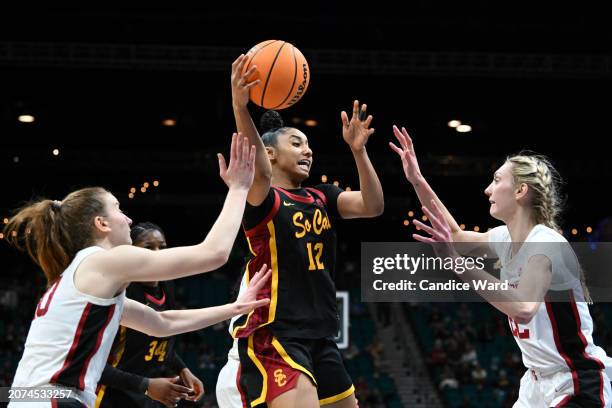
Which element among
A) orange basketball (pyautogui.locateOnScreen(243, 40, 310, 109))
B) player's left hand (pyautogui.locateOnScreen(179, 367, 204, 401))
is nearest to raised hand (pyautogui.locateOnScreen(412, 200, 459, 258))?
orange basketball (pyautogui.locateOnScreen(243, 40, 310, 109))

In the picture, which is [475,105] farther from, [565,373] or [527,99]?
[565,373]

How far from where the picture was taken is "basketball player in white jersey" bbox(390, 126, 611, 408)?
390 cm

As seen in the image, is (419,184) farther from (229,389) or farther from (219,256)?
(229,389)

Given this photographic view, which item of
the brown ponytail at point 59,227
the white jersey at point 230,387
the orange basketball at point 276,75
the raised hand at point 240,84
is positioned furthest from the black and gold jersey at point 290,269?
the white jersey at point 230,387

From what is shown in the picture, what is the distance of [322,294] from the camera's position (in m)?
4.30

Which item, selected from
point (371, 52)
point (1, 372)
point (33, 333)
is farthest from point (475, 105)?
point (33, 333)

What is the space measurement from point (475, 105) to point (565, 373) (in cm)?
1220

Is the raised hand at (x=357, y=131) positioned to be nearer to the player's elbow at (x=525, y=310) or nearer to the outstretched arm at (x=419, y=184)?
the outstretched arm at (x=419, y=184)

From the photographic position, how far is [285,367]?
406 cm

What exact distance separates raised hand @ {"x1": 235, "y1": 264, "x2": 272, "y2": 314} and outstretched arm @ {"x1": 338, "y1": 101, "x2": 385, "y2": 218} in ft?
2.47

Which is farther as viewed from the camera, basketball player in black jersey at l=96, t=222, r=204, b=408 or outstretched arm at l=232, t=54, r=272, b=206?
basketball player in black jersey at l=96, t=222, r=204, b=408

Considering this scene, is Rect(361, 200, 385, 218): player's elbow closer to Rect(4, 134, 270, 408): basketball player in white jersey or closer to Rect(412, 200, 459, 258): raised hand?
Rect(412, 200, 459, 258): raised hand

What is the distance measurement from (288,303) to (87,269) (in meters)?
1.17

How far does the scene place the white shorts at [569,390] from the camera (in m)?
3.99
